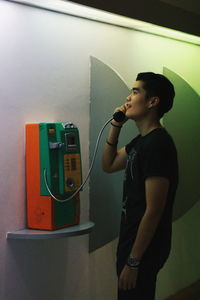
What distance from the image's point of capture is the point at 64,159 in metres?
2.35

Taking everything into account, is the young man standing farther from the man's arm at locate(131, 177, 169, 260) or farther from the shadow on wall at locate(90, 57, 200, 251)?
the shadow on wall at locate(90, 57, 200, 251)

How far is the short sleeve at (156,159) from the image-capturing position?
2068mm

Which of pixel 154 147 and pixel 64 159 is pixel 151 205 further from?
pixel 64 159

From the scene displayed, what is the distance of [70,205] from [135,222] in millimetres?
431

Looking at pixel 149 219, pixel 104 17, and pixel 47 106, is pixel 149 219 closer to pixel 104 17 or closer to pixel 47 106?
pixel 47 106

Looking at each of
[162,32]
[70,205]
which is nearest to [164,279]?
[70,205]

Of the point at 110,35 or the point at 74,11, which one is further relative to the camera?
the point at 110,35

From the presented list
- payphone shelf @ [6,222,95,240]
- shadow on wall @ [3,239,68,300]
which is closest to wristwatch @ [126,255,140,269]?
payphone shelf @ [6,222,95,240]

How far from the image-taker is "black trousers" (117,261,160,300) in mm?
2139

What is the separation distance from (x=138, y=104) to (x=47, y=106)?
0.55m

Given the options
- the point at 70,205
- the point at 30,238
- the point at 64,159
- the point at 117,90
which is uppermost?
the point at 117,90

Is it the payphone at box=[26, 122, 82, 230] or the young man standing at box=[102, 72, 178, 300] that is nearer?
the young man standing at box=[102, 72, 178, 300]

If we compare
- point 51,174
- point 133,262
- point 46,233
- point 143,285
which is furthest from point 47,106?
point 143,285

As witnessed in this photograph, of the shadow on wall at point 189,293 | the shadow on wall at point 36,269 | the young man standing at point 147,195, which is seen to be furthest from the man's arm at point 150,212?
the shadow on wall at point 189,293
